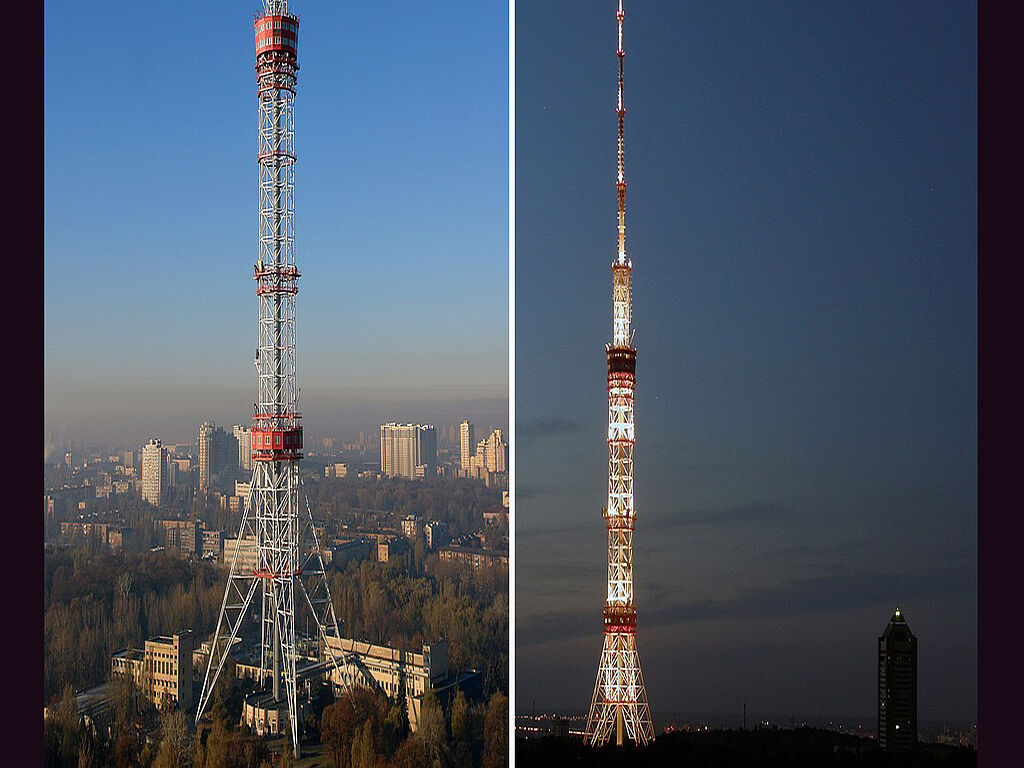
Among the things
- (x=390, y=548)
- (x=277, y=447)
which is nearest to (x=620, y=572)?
(x=390, y=548)

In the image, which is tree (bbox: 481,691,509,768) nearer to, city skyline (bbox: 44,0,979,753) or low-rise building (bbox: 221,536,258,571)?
city skyline (bbox: 44,0,979,753)

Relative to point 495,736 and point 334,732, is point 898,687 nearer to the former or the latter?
point 495,736

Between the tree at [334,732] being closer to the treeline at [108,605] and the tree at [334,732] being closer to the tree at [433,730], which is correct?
the tree at [433,730]

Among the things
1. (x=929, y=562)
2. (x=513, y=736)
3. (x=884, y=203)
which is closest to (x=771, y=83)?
(x=884, y=203)

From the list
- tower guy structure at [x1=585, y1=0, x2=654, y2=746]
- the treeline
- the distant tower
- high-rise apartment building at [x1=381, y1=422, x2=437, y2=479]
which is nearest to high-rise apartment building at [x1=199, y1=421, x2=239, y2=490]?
the treeline

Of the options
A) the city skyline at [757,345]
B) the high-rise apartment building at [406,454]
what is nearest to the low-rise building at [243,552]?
the high-rise apartment building at [406,454]

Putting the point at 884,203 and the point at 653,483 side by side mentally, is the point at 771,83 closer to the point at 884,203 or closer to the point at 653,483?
the point at 884,203
